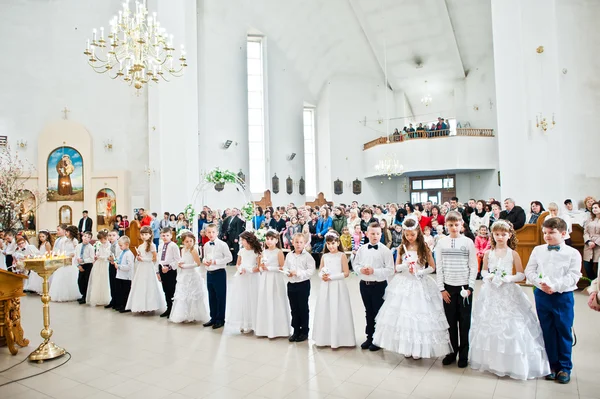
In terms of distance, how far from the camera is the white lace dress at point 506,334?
4332 mm

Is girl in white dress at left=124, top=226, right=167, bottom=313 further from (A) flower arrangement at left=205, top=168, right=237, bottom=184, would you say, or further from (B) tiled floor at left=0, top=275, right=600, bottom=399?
(A) flower arrangement at left=205, top=168, right=237, bottom=184

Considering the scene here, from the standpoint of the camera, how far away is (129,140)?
19.3 meters

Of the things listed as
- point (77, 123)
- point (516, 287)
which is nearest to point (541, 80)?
point (516, 287)

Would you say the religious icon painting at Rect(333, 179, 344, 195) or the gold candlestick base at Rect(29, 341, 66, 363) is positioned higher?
the religious icon painting at Rect(333, 179, 344, 195)

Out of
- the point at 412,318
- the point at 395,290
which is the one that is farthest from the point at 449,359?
the point at 395,290

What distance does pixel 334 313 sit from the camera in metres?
5.61

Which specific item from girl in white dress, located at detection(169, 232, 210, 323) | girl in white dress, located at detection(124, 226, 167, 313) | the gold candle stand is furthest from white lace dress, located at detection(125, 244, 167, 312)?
the gold candle stand

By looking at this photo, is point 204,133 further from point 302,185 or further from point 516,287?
point 516,287

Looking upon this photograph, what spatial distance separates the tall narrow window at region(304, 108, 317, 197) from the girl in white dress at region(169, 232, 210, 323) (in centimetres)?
1878

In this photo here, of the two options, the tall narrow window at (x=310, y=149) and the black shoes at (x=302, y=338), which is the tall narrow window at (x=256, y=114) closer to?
the tall narrow window at (x=310, y=149)

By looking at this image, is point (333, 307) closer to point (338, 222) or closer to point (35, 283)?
point (338, 222)

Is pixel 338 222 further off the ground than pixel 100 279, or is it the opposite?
pixel 338 222

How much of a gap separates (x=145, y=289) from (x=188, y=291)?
3.74ft

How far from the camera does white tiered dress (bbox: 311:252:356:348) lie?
557cm
